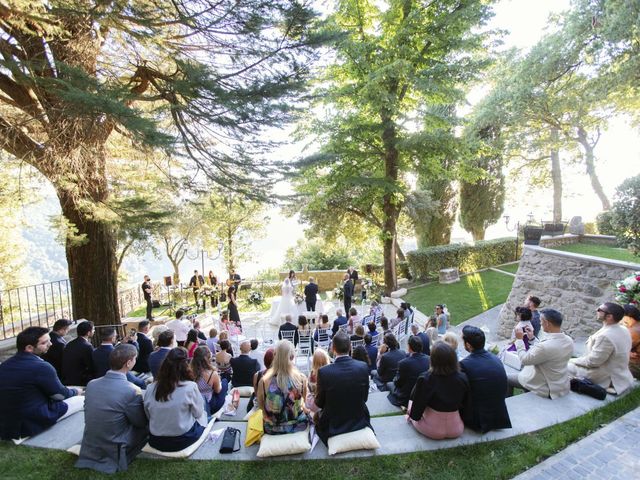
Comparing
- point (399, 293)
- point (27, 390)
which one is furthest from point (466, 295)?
point (27, 390)

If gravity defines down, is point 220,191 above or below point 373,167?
below

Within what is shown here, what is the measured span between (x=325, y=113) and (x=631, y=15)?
33.6ft

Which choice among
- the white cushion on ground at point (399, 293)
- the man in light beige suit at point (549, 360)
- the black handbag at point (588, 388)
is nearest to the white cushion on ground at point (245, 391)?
the man in light beige suit at point (549, 360)

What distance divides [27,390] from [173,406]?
1.87 m

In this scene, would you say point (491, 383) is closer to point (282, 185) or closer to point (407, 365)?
point (407, 365)

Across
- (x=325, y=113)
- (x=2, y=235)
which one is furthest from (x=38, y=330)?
Result: (x=2, y=235)

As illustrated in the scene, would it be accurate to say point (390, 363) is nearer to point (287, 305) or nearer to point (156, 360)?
point (156, 360)

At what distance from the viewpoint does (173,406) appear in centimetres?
333

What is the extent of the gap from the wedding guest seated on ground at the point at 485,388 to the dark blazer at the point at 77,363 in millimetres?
5301

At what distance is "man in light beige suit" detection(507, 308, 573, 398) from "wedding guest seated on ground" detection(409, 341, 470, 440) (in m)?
1.35

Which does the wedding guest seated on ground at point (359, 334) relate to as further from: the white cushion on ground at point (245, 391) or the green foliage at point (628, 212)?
the green foliage at point (628, 212)

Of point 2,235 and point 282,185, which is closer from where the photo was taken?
point 282,185

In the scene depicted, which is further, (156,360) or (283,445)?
(156,360)

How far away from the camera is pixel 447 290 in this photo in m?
14.6
